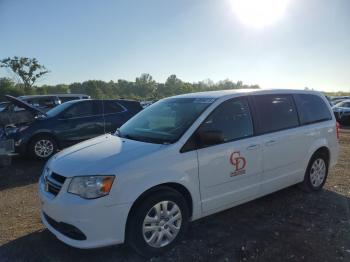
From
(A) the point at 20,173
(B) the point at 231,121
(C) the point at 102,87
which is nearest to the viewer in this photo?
(B) the point at 231,121

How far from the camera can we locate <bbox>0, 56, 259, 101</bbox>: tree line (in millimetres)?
57344

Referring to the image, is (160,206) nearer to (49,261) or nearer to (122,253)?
(122,253)

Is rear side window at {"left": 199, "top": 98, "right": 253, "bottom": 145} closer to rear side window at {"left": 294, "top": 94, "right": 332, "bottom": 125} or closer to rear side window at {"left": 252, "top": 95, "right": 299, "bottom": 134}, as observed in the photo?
rear side window at {"left": 252, "top": 95, "right": 299, "bottom": 134}

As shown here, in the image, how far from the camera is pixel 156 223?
373 centimetres

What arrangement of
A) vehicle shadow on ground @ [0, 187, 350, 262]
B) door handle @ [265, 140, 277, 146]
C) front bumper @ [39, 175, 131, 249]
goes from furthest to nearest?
door handle @ [265, 140, 277, 146] < vehicle shadow on ground @ [0, 187, 350, 262] < front bumper @ [39, 175, 131, 249]

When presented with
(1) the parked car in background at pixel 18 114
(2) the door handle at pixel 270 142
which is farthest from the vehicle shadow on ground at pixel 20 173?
(2) the door handle at pixel 270 142

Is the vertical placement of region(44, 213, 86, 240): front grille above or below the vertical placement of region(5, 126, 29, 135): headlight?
below

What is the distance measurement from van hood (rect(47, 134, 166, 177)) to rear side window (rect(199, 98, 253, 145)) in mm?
776

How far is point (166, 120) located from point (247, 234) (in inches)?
67.0

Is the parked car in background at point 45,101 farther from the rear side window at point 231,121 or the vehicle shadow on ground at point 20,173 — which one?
the rear side window at point 231,121

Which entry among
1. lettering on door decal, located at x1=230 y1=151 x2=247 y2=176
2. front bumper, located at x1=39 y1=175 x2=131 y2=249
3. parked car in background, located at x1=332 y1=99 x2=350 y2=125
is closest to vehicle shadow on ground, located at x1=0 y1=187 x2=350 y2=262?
front bumper, located at x1=39 y1=175 x2=131 y2=249

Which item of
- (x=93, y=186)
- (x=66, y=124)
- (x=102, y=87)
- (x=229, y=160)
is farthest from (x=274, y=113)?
(x=102, y=87)

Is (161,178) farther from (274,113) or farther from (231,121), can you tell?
(274,113)

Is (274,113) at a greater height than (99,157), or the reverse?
(274,113)
